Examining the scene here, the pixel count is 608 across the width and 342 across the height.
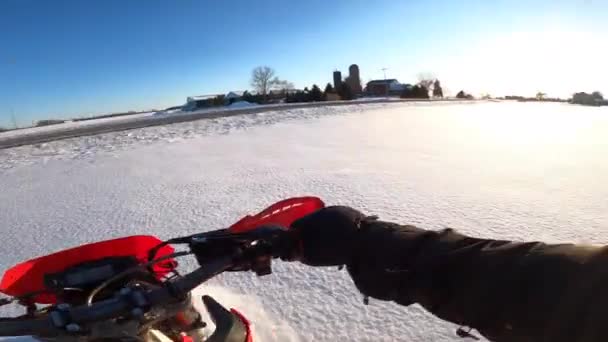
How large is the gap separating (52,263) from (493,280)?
1426 mm

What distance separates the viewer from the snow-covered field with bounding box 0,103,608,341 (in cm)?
246

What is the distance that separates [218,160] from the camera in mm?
7516

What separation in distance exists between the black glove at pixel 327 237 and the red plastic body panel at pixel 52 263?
657 millimetres

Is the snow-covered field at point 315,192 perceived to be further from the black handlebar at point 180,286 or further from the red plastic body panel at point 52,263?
the black handlebar at point 180,286

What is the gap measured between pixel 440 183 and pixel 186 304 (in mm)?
4317

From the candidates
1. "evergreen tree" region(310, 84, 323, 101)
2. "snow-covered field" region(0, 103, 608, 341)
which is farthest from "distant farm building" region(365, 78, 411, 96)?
"snow-covered field" region(0, 103, 608, 341)

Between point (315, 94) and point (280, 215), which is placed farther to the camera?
point (315, 94)

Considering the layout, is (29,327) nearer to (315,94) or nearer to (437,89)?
(315,94)

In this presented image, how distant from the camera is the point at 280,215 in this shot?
140 centimetres

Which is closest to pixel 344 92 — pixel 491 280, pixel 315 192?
pixel 315 192

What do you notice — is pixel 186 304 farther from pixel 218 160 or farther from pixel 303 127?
pixel 303 127

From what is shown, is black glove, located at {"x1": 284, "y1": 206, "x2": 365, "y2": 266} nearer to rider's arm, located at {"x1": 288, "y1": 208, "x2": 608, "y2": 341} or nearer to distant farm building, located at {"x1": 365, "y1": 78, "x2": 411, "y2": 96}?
rider's arm, located at {"x1": 288, "y1": 208, "x2": 608, "y2": 341}

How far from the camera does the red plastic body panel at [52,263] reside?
1381mm

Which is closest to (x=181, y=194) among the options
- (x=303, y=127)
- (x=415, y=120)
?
(x=303, y=127)
